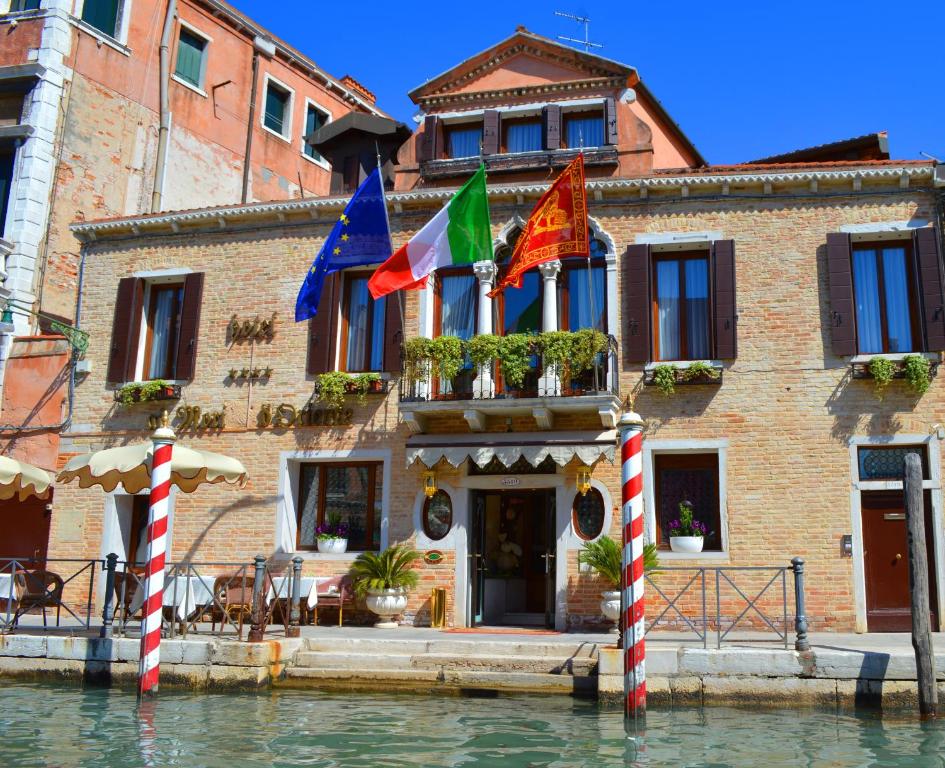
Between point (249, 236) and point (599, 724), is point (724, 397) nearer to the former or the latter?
point (599, 724)

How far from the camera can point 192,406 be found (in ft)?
54.6

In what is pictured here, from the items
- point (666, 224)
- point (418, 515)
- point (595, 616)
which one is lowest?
point (595, 616)

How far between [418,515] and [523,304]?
12.6ft

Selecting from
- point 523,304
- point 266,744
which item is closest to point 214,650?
point 266,744

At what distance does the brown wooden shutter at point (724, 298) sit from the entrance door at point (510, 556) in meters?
3.52

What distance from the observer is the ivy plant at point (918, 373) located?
1373 cm

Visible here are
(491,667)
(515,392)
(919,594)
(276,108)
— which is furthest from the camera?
(276,108)

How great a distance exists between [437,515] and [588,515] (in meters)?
2.40

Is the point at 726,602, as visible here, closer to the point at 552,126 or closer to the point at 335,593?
the point at 335,593

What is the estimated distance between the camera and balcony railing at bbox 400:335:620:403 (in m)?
14.5

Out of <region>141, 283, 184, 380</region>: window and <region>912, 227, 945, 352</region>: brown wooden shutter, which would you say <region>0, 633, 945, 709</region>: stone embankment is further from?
<region>141, 283, 184, 380</region>: window

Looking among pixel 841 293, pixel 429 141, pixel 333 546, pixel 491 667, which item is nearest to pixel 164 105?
pixel 429 141

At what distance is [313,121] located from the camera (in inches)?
1048

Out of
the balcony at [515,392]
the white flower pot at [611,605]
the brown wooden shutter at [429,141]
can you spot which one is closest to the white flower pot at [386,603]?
the balcony at [515,392]
